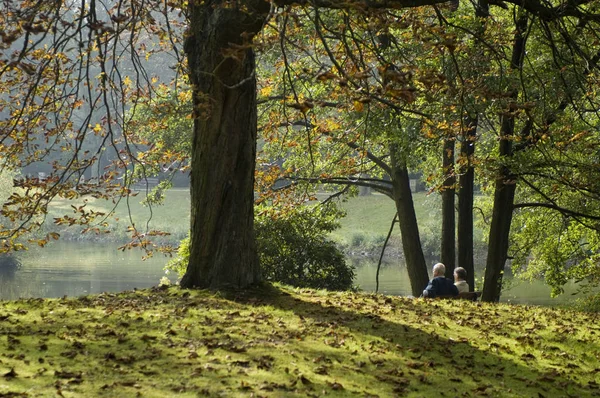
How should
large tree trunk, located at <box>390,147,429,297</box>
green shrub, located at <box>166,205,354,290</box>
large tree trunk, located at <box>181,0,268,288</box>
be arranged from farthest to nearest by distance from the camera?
large tree trunk, located at <box>390,147,429,297</box>
green shrub, located at <box>166,205,354,290</box>
large tree trunk, located at <box>181,0,268,288</box>

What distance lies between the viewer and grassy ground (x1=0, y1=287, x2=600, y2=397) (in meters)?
6.53

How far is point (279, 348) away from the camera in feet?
25.2

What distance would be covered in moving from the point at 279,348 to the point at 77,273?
3187 cm

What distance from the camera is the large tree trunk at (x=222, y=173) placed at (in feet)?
34.2

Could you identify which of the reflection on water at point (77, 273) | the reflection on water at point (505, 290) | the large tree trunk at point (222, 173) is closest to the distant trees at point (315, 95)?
the large tree trunk at point (222, 173)

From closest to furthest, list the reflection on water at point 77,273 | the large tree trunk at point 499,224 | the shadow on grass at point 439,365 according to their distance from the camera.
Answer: the shadow on grass at point 439,365
the large tree trunk at point 499,224
the reflection on water at point 77,273

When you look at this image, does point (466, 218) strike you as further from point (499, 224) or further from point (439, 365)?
point (439, 365)

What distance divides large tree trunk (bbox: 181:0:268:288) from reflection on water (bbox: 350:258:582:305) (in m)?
17.6

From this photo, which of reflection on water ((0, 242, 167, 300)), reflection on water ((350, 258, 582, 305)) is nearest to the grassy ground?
reflection on water ((350, 258, 582, 305))

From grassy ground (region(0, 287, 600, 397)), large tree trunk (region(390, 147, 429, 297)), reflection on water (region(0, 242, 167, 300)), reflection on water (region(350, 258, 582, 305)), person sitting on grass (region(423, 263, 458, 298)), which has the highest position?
large tree trunk (region(390, 147, 429, 297))

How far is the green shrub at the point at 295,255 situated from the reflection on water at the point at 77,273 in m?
15.9

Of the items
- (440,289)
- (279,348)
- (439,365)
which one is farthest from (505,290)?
(279,348)

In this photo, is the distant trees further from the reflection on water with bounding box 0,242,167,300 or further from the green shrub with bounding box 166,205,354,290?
the reflection on water with bounding box 0,242,167,300

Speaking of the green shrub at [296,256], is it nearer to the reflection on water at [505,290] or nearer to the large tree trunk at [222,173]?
the large tree trunk at [222,173]
